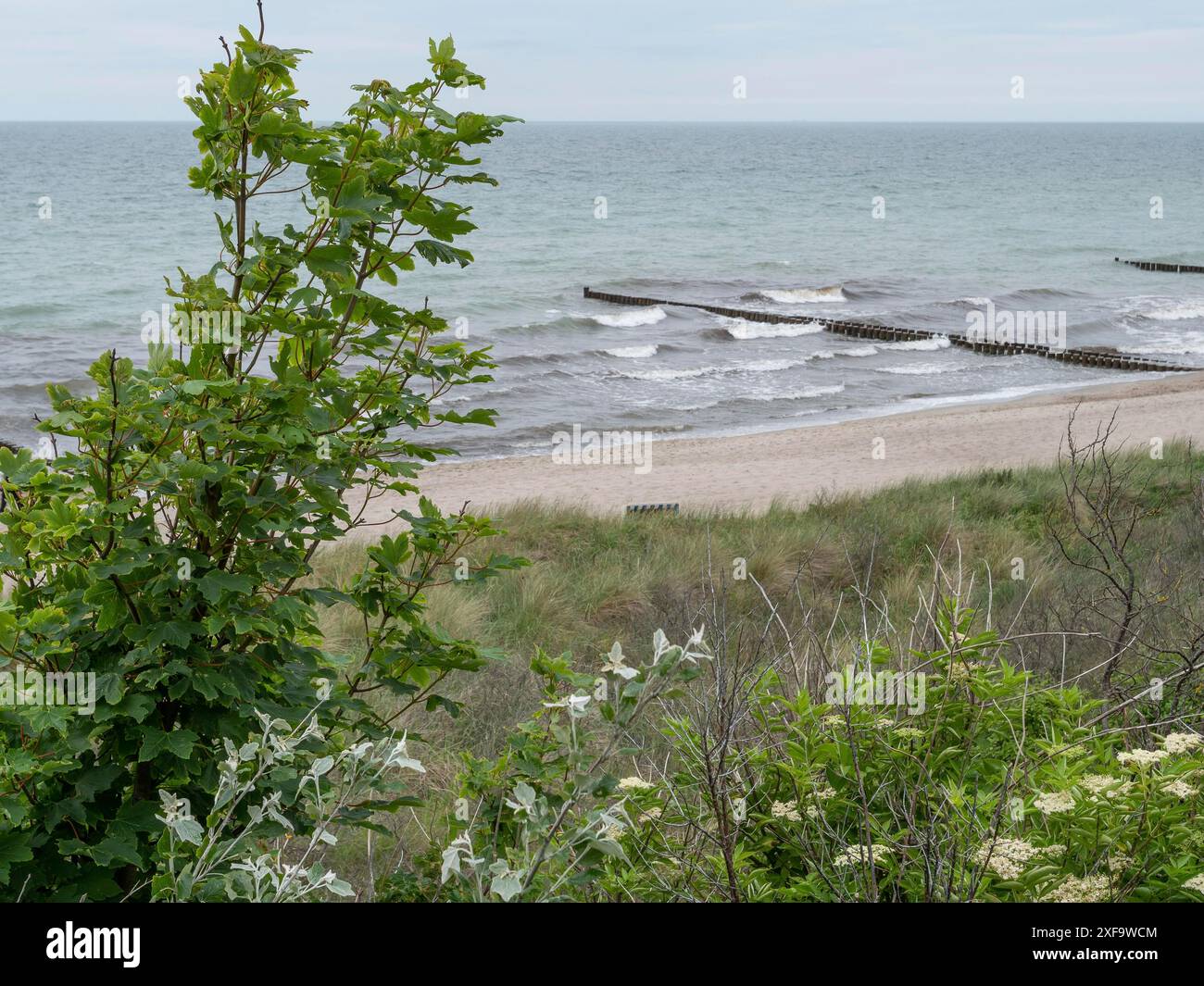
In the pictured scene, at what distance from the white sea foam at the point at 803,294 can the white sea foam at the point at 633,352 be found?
9.90 meters

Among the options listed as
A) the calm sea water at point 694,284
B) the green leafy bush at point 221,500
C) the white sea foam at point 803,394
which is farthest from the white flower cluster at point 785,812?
the white sea foam at point 803,394

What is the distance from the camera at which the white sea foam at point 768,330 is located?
104 feet

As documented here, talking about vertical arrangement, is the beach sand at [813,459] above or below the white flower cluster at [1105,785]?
below

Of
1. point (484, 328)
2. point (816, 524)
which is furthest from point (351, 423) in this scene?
point (484, 328)

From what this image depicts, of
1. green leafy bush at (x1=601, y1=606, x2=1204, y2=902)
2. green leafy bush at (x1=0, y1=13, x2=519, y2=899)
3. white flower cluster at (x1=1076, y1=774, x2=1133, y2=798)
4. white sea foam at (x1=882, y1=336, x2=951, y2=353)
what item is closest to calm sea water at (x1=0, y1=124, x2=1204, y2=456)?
white sea foam at (x1=882, y1=336, x2=951, y2=353)

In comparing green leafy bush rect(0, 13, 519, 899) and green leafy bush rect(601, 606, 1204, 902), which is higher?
green leafy bush rect(0, 13, 519, 899)

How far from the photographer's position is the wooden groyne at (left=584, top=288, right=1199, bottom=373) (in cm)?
2816

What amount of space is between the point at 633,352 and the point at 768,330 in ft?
17.0

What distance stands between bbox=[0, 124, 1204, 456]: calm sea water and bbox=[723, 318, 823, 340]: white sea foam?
0.38ft

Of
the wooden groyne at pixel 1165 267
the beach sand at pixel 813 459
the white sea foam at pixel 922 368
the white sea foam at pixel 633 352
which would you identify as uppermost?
the wooden groyne at pixel 1165 267

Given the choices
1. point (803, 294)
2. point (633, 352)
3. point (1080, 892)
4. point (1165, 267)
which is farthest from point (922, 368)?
point (1080, 892)

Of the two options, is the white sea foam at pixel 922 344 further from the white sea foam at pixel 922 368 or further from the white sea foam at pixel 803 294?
the white sea foam at pixel 803 294

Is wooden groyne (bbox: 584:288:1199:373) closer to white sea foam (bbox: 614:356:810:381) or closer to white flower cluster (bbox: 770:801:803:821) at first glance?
white sea foam (bbox: 614:356:810:381)
